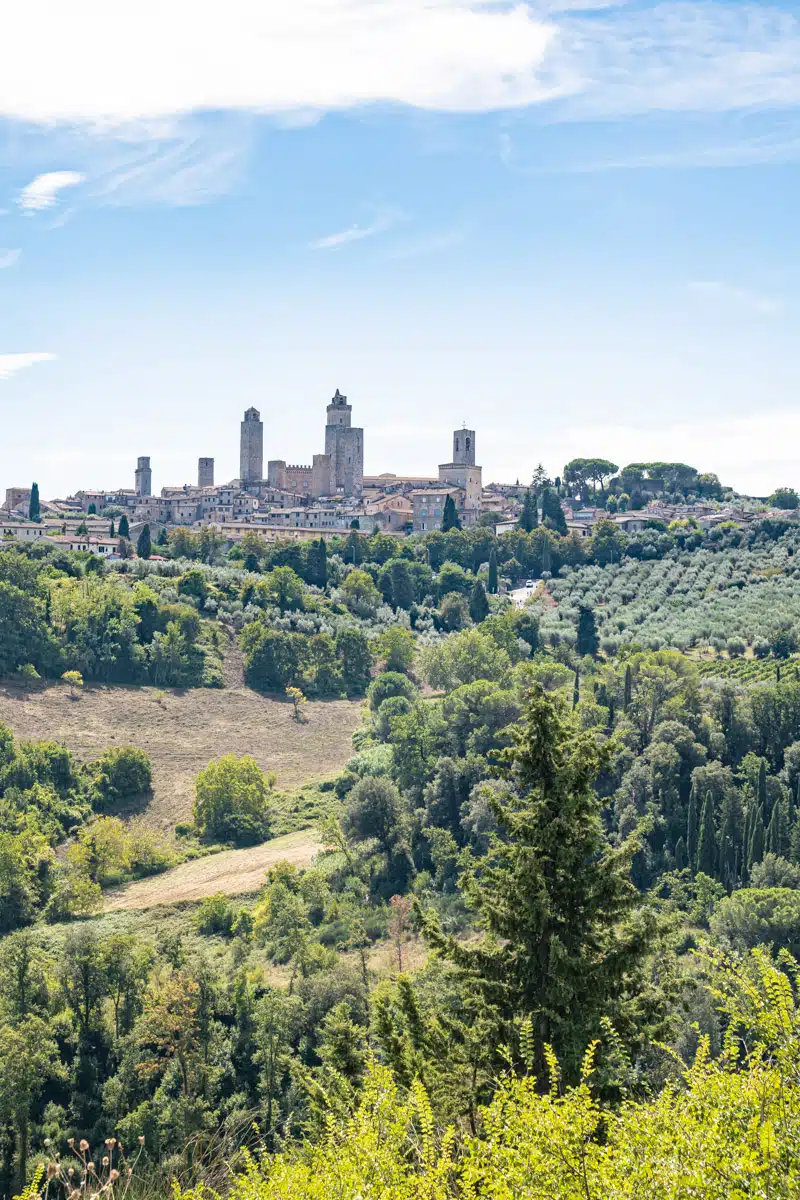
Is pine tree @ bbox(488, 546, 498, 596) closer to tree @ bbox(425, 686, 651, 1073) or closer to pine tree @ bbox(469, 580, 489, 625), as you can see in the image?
pine tree @ bbox(469, 580, 489, 625)

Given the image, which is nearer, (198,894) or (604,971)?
(604,971)

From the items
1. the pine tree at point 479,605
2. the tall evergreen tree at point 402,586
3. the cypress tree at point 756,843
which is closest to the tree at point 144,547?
the tall evergreen tree at point 402,586

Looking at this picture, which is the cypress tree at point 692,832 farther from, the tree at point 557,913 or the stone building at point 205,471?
the stone building at point 205,471

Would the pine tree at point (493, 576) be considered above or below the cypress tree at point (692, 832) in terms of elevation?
above

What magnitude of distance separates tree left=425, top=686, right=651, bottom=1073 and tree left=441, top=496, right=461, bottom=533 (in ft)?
243

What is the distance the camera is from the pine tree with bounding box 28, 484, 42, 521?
89412 mm

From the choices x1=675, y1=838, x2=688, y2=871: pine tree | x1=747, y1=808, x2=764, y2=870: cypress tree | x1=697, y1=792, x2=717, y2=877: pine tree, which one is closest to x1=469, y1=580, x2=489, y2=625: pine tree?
x1=675, y1=838, x2=688, y2=871: pine tree

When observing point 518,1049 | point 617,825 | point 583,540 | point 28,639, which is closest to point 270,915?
point 617,825

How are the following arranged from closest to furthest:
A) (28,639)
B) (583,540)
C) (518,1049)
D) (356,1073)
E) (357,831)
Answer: (518,1049), (356,1073), (357,831), (28,639), (583,540)

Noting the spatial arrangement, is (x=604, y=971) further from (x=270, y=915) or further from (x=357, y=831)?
(x=357, y=831)

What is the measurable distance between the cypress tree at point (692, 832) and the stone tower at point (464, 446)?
2985 inches

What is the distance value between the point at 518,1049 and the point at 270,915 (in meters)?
21.8

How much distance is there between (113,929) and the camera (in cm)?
3475

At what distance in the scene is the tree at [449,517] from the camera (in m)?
87.9
